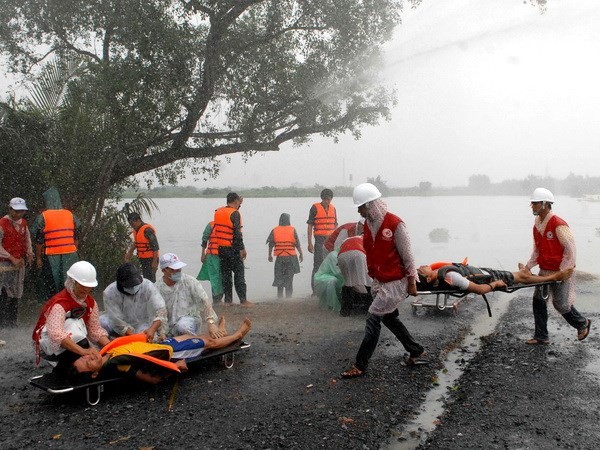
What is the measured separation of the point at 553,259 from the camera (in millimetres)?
Result: 6773

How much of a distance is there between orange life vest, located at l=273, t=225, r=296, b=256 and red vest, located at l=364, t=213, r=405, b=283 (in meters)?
5.38

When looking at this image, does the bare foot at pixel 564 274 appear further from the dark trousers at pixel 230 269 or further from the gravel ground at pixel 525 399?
the dark trousers at pixel 230 269

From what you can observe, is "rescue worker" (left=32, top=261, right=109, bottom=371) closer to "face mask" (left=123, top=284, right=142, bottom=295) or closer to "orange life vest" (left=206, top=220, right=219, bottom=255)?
"face mask" (left=123, top=284, right=142, bottom=295)

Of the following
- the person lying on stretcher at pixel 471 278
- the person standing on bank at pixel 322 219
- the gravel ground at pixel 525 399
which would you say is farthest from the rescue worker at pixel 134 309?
the person standing on bank at pixel 322 219

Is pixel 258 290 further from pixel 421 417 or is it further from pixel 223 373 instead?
pixel 421 417

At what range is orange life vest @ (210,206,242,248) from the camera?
372 inches

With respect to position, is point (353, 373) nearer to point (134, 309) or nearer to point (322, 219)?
point (134, 309)

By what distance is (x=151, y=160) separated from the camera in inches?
466

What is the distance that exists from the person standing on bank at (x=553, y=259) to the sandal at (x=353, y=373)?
251 centimetres

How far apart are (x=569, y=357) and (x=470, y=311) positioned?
2.81m

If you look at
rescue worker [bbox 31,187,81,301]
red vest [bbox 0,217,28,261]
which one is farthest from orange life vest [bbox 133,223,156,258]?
red vest [bbox 0,217,28,261]

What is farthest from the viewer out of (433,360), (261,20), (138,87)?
(261,20)

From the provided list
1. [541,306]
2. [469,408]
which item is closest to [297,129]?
[541,306]

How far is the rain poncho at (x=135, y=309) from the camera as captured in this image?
595 centimetres
